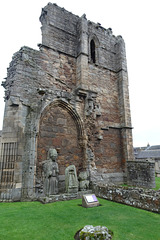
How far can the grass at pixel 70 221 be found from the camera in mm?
3135

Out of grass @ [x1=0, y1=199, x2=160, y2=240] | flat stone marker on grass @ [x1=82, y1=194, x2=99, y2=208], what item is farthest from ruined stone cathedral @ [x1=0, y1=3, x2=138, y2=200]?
flat stone marker on grass @ [x1=82, y1=194, x2=99, y2=208]

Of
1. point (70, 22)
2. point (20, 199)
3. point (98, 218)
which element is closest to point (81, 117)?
point (20, 199)

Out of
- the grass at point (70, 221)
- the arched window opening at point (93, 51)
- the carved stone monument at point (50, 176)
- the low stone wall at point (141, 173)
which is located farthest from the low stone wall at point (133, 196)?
the arched window opening at point (93, 51)

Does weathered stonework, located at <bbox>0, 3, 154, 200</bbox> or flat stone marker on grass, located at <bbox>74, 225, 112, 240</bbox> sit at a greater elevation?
weathered stonework, located at <bbox>0, 3, 154, 200</bbox>

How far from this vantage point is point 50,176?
249 inches

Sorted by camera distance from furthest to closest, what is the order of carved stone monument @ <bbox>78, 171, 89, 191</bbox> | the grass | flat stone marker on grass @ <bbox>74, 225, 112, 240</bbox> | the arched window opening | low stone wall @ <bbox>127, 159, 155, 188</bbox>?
the arched window opening, low stone wall @ <bbox>127, 159, 155, 188</bbox>, carved stone monument @ <bbox>78, 171, 89, 191</bbox>, the grass, flat stone marker on grass @ <bbox>74, 225, 112, 240</bbox>

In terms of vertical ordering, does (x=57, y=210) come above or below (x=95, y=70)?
below

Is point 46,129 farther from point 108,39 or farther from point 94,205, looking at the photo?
point 108,39

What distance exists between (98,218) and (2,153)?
173 inches

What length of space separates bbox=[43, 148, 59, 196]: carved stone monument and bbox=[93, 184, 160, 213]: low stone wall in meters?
1.77

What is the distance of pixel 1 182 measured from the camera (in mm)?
6125

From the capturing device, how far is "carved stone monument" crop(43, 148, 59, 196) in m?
6.16

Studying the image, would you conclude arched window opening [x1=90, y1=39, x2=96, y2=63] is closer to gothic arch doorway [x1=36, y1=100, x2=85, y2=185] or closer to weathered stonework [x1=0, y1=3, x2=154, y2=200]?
weathered stonework [x1=0, y1=3, x2=154, y2=200]

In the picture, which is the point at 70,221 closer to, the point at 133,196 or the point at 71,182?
the point at 133,196
